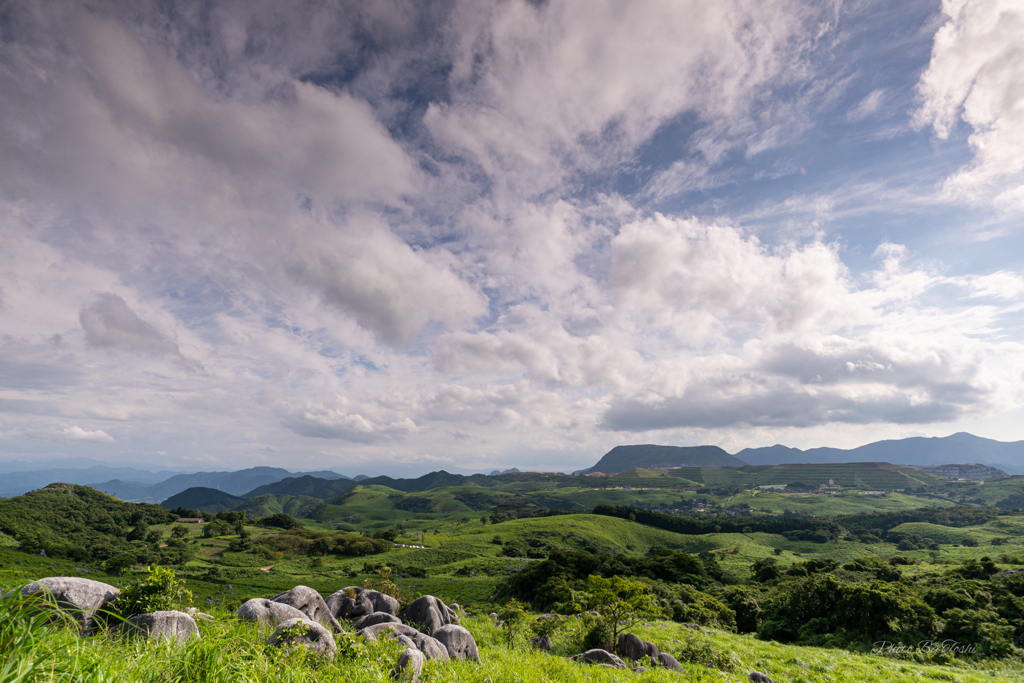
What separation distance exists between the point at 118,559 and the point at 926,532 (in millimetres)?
270295

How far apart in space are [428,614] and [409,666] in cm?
2073

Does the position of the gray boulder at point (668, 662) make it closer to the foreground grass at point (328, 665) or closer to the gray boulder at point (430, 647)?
the foreground grass at point (328, 665)

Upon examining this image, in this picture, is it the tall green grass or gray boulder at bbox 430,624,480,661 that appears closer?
the tall green grass

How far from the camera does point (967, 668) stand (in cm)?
2575

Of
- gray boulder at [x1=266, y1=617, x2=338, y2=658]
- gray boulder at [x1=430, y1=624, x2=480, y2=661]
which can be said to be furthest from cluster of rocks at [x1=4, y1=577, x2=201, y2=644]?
gray boulder at [x1=430, y1=624, x2=480, y2=661]

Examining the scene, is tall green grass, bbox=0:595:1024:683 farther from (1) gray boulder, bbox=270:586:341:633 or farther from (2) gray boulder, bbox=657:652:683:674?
(1) gray boulder, bbox=270:586:341:633

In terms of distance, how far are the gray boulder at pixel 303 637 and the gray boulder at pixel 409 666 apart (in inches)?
80.5

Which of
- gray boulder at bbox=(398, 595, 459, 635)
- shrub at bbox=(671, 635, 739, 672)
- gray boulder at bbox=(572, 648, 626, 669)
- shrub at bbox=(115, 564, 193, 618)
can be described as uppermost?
shrub at bbox=(115, 564, 193, 618)

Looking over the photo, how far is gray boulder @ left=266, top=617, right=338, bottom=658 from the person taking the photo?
1297 centimetres

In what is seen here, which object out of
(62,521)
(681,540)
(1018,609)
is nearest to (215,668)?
(1018,609)

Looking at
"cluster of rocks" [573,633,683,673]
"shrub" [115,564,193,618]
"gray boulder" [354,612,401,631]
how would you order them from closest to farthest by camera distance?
"shrub" [115,564,193,618] → "cluster of rocks" [573,633,683,673] → "gray boulder" [354,612,401,631]

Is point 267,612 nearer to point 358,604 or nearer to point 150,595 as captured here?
point 150,595

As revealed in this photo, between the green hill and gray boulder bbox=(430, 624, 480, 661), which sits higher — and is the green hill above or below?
below

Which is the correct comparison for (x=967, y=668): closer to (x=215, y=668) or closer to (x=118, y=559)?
(x=215, y=668)
